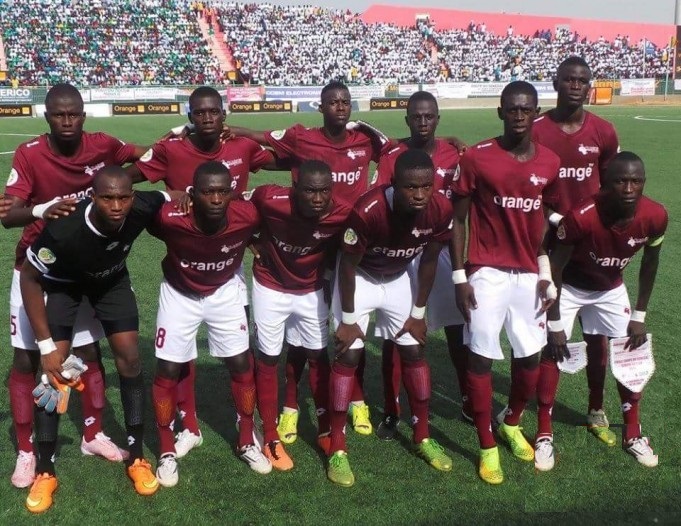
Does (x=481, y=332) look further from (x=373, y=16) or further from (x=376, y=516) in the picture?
(x=373, y=16)

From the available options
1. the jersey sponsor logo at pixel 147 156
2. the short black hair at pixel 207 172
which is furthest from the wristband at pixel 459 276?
the jersey sponsor logo at pixel 147 156

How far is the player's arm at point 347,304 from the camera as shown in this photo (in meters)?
4.42

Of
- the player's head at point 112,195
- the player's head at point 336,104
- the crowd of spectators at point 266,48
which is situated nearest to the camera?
the player's head at point 112,195

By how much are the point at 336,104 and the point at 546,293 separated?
2.29 meters

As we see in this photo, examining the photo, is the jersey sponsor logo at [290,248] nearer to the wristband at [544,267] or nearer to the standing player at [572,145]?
the wristband at [544,267]

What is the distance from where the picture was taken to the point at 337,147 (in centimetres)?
561

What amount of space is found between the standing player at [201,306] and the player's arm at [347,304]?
669 millimetres

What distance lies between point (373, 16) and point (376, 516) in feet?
222

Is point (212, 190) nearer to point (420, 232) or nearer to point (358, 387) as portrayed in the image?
point (420, 232)

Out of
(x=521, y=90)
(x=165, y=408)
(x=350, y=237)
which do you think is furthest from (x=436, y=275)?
(x=165, y=408)

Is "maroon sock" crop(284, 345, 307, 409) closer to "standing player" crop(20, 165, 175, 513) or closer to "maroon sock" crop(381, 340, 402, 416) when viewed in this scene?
"maroon sock" crop(381, 340, 402, 416)

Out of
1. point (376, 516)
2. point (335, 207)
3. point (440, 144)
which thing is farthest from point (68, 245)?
point (440, 144)

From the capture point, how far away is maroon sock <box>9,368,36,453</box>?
4488 millimetres

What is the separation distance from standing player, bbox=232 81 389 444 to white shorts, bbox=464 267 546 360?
117 cm
